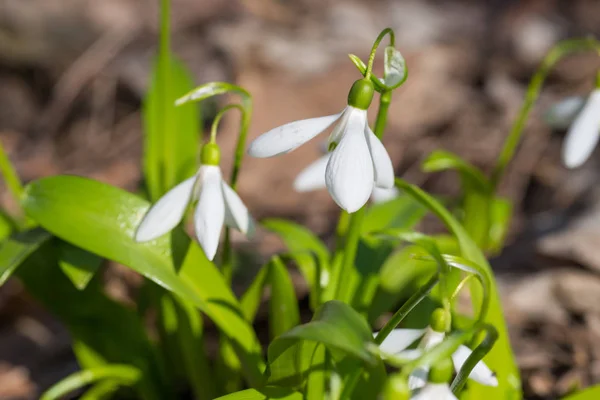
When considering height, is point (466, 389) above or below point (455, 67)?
below

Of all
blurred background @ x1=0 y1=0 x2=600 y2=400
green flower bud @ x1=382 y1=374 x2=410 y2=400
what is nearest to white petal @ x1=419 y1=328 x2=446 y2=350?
green flower bud @ x1=382 y1=374 x2=410 y2=400

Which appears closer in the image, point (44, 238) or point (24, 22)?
point (44, 238)

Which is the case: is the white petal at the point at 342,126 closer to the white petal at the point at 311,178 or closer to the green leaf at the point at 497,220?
the white petal at the point at 311,178

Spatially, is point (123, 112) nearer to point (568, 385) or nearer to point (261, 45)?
point (261, 45)

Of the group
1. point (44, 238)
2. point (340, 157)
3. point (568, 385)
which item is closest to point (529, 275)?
point (568, 385)

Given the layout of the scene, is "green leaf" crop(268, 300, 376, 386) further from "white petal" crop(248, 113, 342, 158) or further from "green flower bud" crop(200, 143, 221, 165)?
"green flower bud" crop(200, 143, 221, 165)

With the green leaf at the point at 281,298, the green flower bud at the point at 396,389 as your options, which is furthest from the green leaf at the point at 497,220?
the green flower bud at the point at 396,389
